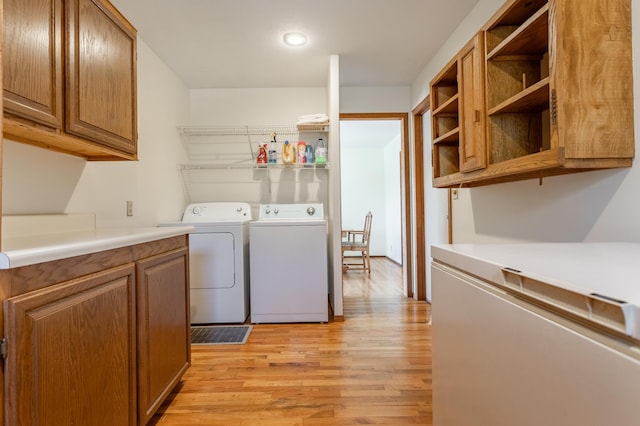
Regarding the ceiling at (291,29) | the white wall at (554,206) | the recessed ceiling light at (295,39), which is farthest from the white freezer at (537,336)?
the recessed ceiling light at (295,39)

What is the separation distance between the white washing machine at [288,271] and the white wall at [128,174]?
34.3 inches

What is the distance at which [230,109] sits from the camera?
3.37 meters

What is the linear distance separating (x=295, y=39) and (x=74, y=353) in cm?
240

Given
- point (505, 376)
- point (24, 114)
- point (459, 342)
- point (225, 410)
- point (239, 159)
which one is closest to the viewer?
point (505, 376)

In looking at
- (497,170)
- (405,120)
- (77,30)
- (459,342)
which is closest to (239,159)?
(405,120)

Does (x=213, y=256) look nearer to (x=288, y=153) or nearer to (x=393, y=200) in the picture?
(x=288, y=153)

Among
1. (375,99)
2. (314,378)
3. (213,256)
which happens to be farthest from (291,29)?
(314,378)

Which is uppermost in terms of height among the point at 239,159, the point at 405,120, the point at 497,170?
the point at 405,120

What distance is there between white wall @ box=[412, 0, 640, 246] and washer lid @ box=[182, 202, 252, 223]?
2007 mm

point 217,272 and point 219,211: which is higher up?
point 219,211

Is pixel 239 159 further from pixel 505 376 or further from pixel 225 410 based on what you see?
pixel 505 376

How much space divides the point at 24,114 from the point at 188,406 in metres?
1.45

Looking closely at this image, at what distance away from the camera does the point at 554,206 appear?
4.52 feet

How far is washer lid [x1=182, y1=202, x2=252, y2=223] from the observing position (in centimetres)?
311
